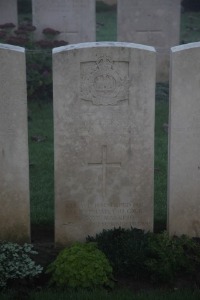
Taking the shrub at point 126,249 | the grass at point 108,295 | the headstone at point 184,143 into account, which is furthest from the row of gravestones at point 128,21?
the grass at point 108,295

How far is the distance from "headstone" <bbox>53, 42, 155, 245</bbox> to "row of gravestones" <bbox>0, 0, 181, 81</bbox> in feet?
26.2

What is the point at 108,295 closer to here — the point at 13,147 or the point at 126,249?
the point at 126,249

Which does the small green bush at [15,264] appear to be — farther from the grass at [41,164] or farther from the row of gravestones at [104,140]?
the grass at [41,164]

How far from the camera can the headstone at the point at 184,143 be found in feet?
19.6

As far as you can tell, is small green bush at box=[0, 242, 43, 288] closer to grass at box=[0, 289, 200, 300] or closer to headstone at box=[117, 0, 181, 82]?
grass at box=[0, 289, 200, 300]

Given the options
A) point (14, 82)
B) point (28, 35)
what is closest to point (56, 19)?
point (28, 35)

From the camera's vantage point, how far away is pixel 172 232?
20.8 ft

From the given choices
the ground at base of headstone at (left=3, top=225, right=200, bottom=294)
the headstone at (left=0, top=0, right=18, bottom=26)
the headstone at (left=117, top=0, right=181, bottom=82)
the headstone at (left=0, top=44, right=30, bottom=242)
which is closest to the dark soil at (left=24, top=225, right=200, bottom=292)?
the ground at base of headstone at (left=3, top=225, right=200, bottom=294)

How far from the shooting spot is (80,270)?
210 inches

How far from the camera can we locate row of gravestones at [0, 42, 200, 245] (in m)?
5.94

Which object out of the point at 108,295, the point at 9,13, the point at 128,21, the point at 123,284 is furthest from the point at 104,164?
the point at 9,13

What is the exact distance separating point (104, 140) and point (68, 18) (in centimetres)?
850

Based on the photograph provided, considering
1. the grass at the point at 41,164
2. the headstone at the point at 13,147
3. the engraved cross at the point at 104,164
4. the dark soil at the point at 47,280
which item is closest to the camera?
the dark soil at the point at 47,280

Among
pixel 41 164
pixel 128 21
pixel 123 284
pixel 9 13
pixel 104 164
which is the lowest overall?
pixel 123 284
